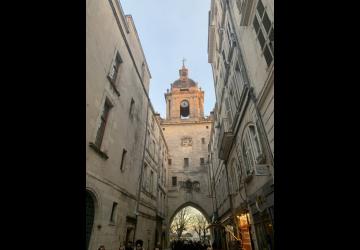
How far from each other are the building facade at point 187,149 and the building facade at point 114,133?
11.4 metres

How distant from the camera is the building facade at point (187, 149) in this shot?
95.0 ft

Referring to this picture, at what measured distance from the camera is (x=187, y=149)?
3219 cm

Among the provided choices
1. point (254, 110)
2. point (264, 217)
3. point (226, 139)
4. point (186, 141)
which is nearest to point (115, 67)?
point (226, 139)

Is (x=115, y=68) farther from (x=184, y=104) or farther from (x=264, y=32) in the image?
(x=184, y=104)

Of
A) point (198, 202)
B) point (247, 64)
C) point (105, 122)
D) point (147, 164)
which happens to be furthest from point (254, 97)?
point (198, 202)

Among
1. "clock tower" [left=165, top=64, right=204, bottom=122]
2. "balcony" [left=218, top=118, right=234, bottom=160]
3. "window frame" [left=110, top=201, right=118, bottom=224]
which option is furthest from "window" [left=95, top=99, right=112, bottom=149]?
"clock tower" [left=165, top=64, right=204, bottom=122]

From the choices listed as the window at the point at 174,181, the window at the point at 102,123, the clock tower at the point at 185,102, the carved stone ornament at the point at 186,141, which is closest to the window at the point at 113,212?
the window at the point at 102,123

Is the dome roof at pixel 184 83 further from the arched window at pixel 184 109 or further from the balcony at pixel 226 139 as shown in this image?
the balcony at pixel 226 139

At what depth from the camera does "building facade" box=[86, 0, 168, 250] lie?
9.09m
